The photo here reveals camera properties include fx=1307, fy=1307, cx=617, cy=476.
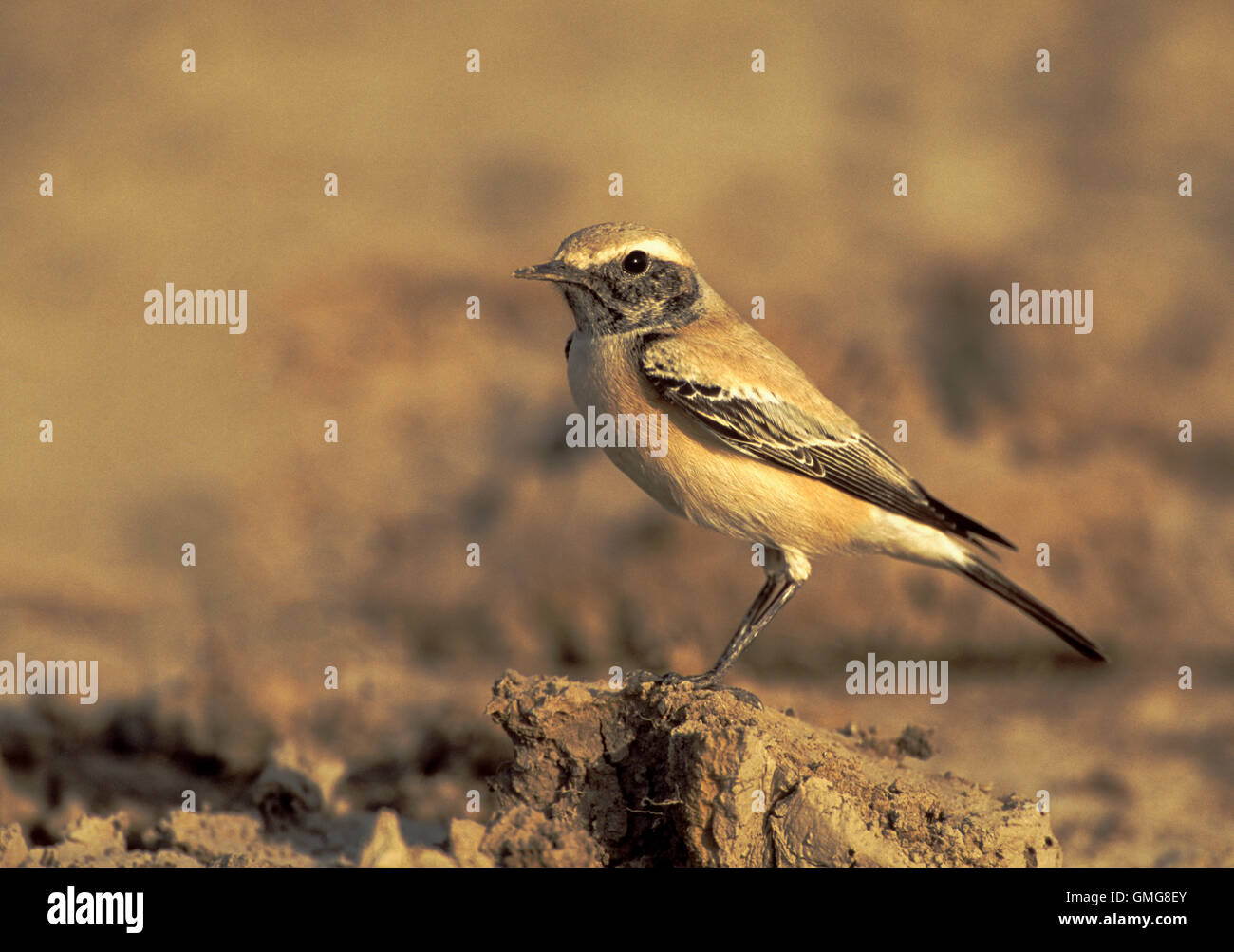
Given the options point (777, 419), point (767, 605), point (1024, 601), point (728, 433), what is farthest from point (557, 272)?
point (1024, 601)

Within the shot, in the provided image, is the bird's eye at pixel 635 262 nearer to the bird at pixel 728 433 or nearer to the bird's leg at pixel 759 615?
the bird at pixel 728 433

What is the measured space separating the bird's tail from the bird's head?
2.31 m

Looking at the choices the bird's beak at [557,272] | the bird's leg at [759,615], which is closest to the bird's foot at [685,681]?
Answer: the bird's leg at [759,615]

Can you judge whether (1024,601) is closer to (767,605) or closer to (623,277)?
(767,605)

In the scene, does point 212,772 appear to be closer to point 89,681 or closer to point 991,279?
point 89,681

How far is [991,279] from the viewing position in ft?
65.2

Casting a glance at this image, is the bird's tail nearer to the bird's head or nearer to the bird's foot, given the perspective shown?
the bird's foot

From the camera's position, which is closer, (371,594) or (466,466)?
(371,594)

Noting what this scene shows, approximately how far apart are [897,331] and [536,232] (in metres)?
5.50

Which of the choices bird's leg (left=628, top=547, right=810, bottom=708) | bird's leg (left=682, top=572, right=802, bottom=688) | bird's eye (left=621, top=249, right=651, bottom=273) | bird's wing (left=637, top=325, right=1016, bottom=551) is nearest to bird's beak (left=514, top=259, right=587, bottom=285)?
bird's eye (left=621, top=249, right=651, bottom=273)

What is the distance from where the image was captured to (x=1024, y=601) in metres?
7.86

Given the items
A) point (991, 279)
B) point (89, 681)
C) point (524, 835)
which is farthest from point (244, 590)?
point (991, 279)

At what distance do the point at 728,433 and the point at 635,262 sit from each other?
111cm

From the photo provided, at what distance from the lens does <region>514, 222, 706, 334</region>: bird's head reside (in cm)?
733
